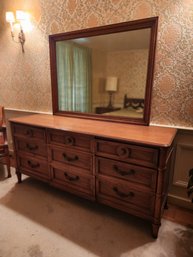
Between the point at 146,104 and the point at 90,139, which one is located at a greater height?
the point at 146,104

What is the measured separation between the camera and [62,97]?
2.37m

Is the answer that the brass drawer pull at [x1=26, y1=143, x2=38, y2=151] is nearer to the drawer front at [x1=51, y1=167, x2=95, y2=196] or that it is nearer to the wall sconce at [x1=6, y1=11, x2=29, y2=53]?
the drawer front at [x1=51, y1=167, x2=95, y2=196]

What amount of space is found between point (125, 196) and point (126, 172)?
23cm

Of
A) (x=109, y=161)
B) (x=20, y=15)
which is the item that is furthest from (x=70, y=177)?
(x=20, y=15)

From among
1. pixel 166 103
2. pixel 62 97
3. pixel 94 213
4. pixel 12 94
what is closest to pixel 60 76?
pixel 62 97

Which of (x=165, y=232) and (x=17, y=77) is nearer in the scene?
(x=165, y=232)

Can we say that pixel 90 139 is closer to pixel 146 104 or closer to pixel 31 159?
pixel 146 104

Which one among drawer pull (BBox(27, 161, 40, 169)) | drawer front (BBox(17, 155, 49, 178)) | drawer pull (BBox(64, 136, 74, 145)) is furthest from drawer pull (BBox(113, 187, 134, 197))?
drawer pull (BBox(27, 161, 40, 169))

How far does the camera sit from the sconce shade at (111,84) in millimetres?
1917

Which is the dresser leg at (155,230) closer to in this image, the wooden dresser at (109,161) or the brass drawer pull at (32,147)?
the wooden dresser at (109,161)

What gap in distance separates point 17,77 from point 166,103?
2.27m

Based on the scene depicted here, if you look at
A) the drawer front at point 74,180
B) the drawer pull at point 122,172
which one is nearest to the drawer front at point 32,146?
the drawer front at point 74,180

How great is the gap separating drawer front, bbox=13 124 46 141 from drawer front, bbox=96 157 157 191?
0.72m

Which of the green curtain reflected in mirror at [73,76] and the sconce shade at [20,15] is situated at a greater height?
the sconce shade at [20,15]
